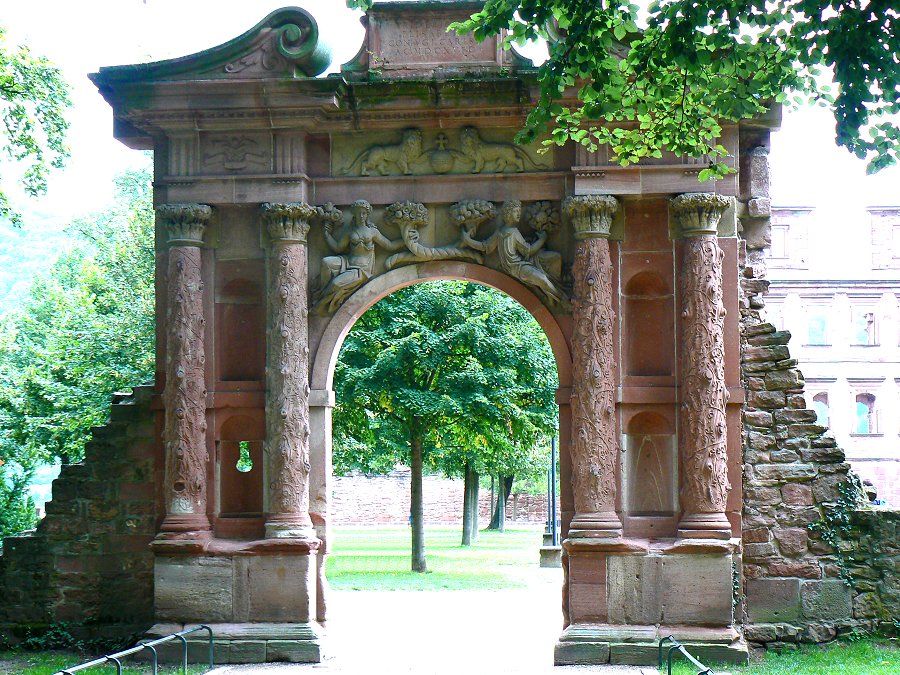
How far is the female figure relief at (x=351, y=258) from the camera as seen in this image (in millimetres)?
13203

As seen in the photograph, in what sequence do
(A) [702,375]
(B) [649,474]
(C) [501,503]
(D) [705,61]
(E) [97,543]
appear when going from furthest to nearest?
(C) [501,503] < (E) [97,543] < (B) [649,474] < (A) [702,375] < (D) [705,61]

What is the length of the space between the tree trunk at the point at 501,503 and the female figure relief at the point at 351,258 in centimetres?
2801

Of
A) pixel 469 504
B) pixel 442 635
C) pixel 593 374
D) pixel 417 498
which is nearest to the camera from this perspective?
pixel 593 374

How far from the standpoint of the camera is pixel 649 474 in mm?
12875

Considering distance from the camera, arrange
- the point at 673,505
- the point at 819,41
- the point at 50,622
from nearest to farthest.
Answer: the point at 819,41 → the point at 673,505 → the point at 50,622

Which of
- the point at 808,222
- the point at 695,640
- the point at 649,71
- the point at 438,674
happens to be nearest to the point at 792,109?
the point at 649,71

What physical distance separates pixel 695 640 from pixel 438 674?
2.56 metres

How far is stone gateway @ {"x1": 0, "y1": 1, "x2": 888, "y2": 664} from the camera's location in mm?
12492

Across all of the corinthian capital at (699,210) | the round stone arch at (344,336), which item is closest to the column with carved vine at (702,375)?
the corinthian capital at (699,210)

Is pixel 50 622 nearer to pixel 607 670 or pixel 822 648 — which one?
pixel 607 670

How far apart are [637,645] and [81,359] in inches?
826

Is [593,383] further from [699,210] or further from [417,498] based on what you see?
[417,498]

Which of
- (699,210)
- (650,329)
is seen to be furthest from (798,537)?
(699,210)

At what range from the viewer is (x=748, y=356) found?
13344 millimetres
